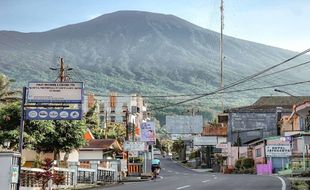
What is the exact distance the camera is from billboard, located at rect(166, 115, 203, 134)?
306 feet

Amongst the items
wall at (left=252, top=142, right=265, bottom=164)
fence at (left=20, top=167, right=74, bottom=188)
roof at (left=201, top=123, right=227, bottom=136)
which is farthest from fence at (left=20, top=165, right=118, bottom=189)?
roof at (left=201, top=123, right=227, bottom=136)

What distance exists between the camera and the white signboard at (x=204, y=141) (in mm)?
86250

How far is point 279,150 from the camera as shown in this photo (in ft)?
152

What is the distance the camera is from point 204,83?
171m

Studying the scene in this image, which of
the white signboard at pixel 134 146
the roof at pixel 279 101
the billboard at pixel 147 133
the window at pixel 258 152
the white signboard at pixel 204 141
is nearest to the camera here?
the white signboard at pixel 134 146

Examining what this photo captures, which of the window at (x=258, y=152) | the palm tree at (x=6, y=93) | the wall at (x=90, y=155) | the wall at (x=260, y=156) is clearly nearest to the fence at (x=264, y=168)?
the wall at (x=260, y=156)

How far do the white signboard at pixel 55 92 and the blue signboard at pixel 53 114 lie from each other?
0.88 m

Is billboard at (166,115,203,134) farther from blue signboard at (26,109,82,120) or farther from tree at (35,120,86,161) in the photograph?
blue signboard at (26,109,82,120)

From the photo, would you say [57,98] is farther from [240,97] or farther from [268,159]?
[240,97]

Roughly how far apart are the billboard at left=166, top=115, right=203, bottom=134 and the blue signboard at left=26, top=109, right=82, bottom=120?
6744 centimetres

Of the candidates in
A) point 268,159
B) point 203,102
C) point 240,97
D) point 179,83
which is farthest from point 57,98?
point 179,83

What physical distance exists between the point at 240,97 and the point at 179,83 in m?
24.3

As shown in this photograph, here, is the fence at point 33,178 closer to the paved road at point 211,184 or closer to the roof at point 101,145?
Answer: the paved road at point 211,184

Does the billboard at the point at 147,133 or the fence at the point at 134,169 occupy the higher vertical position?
the billboard at the point at 147,133
